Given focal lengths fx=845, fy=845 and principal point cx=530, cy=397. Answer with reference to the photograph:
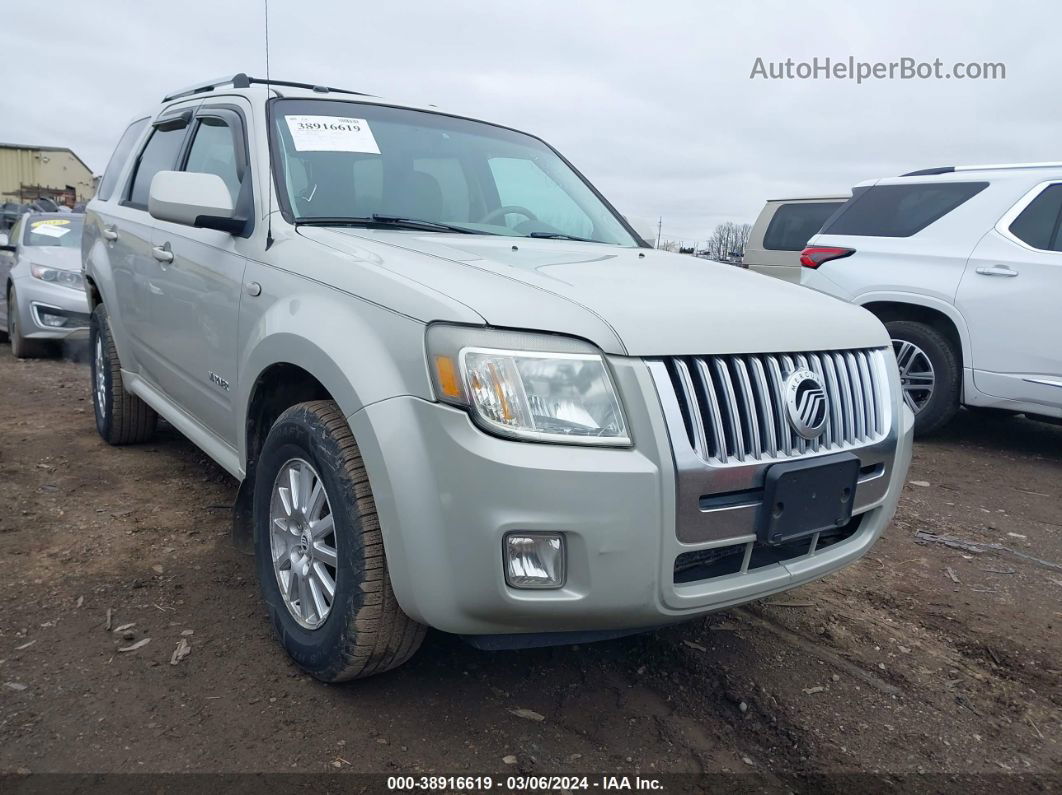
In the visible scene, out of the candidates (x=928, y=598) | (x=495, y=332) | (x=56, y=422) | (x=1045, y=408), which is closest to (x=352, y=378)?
(x=495, y=332)

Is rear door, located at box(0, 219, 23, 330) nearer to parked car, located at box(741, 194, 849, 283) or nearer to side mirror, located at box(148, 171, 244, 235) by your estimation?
side mirror, located at box(148, 171, 244, 235)

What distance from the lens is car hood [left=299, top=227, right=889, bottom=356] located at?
1.97 metres

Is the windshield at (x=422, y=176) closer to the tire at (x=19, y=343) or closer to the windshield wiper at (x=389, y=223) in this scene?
the windshield wiper at (x=389, y=223)

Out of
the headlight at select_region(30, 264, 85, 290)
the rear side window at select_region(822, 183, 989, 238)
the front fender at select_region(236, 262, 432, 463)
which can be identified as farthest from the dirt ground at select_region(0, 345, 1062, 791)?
the headlight at select_region(30, 264, 85, 290)

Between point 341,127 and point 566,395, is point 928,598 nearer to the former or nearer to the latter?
point 566,395

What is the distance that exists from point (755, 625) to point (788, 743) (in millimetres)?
700

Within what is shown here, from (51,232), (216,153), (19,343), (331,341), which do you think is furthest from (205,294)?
(51,232)

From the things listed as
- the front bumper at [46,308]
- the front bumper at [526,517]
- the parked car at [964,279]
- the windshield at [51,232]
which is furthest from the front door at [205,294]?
the windshield at [51,232]

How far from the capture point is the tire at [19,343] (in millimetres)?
7988

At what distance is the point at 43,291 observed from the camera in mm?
7789

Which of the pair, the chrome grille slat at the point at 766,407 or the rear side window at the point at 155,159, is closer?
the chrome grille slat at the point at 766,407

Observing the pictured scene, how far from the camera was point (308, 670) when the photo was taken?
2352 mm

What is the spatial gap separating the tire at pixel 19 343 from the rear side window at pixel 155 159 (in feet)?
14.6

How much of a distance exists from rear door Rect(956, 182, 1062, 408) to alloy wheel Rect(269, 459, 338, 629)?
14.9 ft
